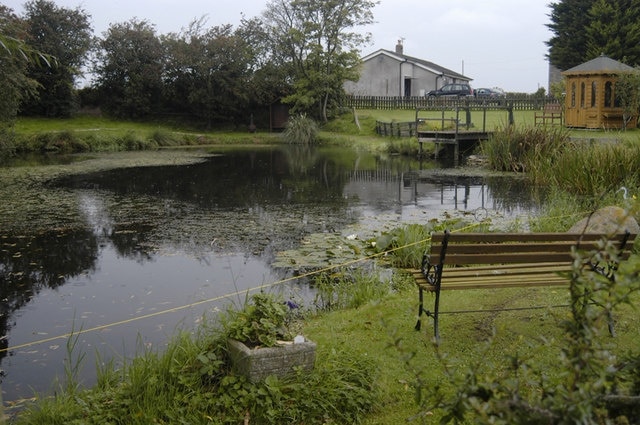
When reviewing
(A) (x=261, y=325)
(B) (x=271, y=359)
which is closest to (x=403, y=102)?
(A) (x=261, y=325)

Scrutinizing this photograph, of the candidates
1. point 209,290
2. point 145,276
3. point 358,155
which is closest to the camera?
point 209,290

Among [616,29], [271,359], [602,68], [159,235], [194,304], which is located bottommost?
[194,304]

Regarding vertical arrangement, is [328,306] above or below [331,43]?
below

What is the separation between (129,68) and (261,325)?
40.2 metres

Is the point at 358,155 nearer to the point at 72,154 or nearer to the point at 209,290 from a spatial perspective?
the point at 72,154

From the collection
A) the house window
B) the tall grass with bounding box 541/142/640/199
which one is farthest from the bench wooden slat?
the house window

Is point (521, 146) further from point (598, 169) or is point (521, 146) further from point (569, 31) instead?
point (569, 31)

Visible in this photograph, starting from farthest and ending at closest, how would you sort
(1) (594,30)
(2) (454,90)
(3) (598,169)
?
(2) (454,90)
(1) (594,30)
(3) (598,169)

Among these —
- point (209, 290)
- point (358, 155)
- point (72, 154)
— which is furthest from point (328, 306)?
point (72, 154)

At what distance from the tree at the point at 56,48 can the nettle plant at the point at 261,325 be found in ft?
124

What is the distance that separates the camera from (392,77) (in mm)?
52562

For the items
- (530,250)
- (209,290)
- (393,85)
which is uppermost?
(393,85)

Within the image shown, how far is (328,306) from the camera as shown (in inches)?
284

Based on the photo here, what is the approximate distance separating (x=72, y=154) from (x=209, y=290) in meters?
25.1
